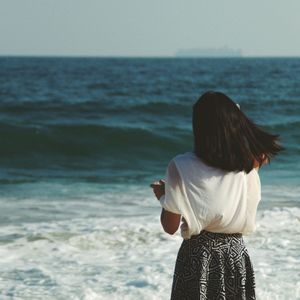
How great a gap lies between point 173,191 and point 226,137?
0.95 feet

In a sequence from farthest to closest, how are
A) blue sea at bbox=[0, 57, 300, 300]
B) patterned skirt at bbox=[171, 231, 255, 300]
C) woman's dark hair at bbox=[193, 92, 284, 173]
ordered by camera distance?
blue sea at bbox=[0, 57, 300, 300] < patterned skirt at bbox=[171, 231, 255, 300] < woman's dark hair at bbox=[193, 92, 284, 173]

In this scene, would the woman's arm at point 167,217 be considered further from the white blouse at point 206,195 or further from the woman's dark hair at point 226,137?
the woman's dark hair at point 226,137

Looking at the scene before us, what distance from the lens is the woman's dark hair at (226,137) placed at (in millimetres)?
3039

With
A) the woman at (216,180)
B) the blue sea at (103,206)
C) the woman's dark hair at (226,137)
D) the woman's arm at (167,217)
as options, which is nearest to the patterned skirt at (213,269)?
the woman at (216,180)

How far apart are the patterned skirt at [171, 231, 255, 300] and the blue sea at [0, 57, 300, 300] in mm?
1779

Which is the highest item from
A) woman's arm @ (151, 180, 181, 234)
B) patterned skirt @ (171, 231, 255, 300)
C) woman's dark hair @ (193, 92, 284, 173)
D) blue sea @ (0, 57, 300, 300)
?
woman's dark hair @ (193, 92, 284, 173)

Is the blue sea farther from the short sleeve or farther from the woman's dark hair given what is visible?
the short sleeve

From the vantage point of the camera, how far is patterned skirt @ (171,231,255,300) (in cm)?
323

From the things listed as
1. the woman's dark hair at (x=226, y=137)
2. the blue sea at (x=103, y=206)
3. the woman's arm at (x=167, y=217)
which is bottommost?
the blue sea at (x=103, y=206)

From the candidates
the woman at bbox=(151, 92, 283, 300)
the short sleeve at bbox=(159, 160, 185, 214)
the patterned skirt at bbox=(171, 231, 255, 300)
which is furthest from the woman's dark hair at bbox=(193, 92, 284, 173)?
the patterned skirt at bbox=(171, 231, 255, 300)

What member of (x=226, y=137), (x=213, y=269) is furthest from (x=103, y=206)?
(x=226, y=137)

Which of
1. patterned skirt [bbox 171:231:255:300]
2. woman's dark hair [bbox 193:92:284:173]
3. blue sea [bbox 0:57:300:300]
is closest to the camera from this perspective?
woman's dark hair [bbox 193:92:284:173]

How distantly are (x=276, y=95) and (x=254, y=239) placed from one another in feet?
93.2

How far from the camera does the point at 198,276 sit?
325cm
